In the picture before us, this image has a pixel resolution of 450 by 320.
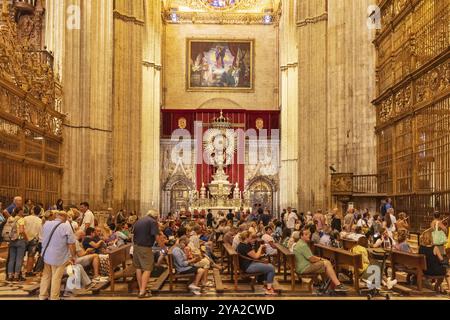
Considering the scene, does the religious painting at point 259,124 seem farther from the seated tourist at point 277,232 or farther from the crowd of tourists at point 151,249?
the crowd of tourists at point 151,249

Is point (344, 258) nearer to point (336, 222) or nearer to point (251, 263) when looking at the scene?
point (251, 263)

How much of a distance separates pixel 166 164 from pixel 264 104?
9.41 m

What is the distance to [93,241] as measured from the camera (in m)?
12.6

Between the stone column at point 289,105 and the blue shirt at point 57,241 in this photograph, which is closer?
the blue shirt at point 57,241

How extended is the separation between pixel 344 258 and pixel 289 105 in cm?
2937

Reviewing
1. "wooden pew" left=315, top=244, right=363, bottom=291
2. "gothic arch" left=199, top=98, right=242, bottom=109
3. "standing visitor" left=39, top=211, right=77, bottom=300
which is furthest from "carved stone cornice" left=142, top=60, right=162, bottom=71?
"standing visitor" left=39, top=211, right=77, bottom=300

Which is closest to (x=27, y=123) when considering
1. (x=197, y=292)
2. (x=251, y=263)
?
(x=197, y=292)

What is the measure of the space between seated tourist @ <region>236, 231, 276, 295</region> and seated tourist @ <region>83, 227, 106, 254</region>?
3.18m

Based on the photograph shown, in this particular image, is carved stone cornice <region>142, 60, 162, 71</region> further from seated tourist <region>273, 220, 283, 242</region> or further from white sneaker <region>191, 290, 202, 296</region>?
white sneaker <region>191, 290, 202, 296</region>

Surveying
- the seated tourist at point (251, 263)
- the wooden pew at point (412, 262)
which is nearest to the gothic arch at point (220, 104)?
the seated tourist at point (251, 263)

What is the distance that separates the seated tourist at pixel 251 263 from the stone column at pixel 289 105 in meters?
26.2

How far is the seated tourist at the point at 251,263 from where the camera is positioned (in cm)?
1093

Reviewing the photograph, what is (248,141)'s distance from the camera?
42.3 metres
